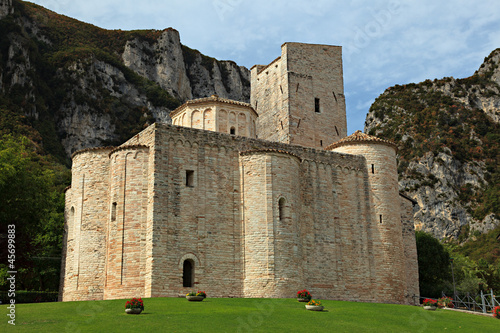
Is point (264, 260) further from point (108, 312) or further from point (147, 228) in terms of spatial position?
point (108, 312)

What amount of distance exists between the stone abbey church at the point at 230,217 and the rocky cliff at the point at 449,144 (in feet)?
200

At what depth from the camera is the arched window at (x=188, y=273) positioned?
98.4 ft

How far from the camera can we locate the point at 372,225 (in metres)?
37.3

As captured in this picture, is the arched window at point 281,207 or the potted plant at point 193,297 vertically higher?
the arched window at point 281,207

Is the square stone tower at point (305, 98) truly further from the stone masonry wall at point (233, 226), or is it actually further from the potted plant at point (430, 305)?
the potted plant at point (430, 305)

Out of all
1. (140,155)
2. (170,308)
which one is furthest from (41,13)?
(170,308)

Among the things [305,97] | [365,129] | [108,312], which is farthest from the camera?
[365,129]

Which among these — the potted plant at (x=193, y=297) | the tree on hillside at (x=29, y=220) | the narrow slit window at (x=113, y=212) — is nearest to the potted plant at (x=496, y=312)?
the potted plant at (x=193, y=297)

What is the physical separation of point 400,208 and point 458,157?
67.6 meters

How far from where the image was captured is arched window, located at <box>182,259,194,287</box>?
30000 mm

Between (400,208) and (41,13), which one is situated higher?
(41,13)

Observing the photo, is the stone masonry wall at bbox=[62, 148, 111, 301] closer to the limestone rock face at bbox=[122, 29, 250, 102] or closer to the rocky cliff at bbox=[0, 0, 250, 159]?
the rocky cliff at bbox=[0, 0, 250, 159]

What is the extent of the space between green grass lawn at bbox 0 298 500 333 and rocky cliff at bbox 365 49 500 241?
73.4 metres

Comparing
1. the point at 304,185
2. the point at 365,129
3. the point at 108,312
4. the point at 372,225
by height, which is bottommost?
the point at 108,312
